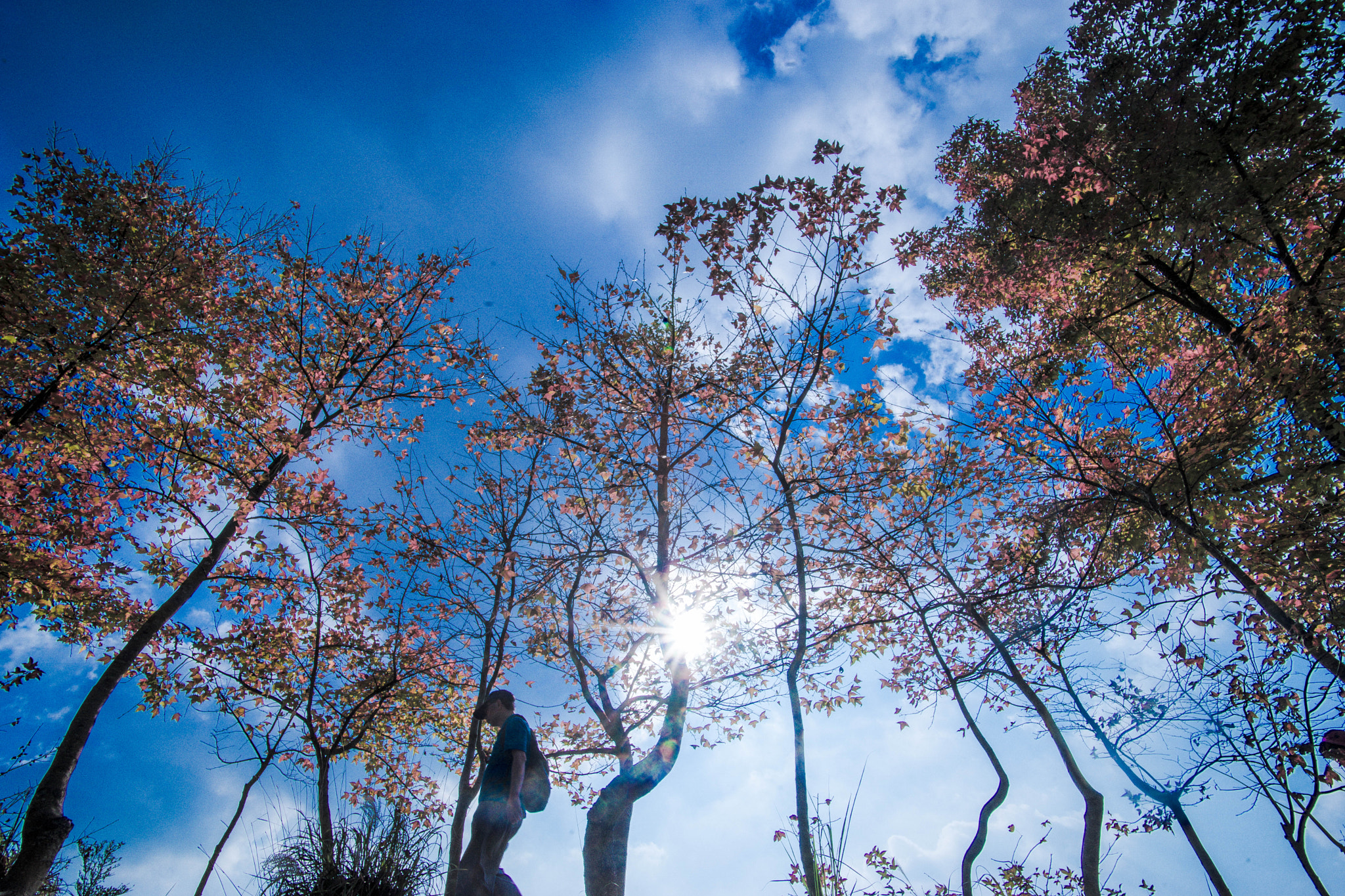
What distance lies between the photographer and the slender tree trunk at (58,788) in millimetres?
6660

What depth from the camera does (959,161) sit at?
11.6 m

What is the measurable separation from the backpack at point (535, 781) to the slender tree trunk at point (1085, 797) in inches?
272

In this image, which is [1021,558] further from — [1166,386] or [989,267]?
[989,267]

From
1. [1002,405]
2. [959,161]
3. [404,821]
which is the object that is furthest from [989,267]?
[404,821]

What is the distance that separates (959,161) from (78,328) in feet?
56.8

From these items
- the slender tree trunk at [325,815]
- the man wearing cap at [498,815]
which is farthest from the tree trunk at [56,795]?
the man wearing cap at [498,815]

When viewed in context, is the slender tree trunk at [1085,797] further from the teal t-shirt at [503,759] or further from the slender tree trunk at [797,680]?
the teal t-shirt at [503,759]

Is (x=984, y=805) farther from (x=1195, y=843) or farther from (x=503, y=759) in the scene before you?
(x=503, y=759)

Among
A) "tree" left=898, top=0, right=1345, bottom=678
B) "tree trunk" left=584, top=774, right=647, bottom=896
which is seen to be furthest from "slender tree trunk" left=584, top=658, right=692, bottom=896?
"tree" left=898, top=0, right=1345, bottom=678

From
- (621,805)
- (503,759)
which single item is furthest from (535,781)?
(621,805)

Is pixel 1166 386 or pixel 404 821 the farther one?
pixel 1166 386

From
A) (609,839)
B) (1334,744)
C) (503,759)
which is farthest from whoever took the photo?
(609,839)

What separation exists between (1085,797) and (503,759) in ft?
33.7

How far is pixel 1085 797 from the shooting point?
368 inches
